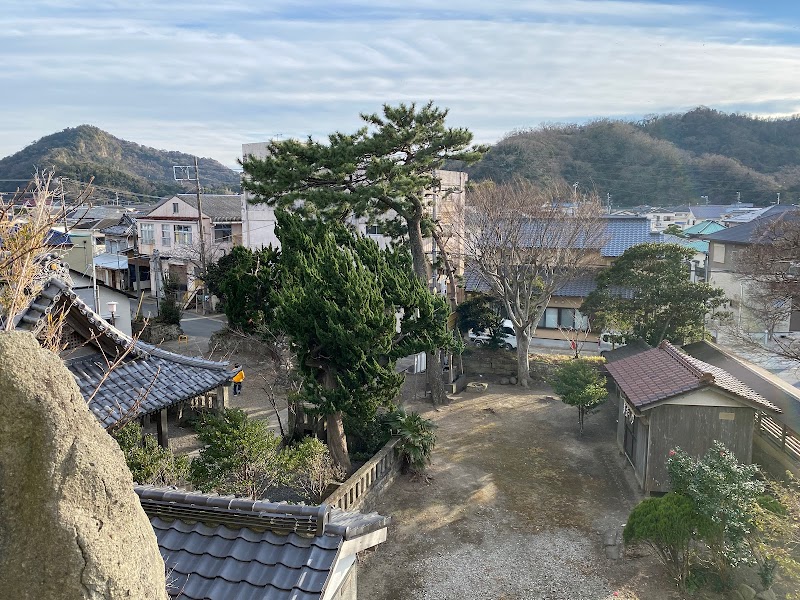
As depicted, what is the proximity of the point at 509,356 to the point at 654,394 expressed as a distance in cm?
1013

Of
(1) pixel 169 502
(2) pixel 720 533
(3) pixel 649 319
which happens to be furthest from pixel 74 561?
(3) pixel 649 319

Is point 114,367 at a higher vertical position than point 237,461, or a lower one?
higher

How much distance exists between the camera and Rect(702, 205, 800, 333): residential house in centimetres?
2588

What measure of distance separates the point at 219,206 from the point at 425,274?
24.7 meters

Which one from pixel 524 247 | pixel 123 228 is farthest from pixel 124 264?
pixel 524 247

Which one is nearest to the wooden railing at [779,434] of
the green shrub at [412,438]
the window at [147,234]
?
the green shrub at [412,438]

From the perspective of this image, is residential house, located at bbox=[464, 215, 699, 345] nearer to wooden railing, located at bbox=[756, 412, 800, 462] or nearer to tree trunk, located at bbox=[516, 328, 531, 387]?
tree trunk, located at bbox=[516, 328, 531, 387]

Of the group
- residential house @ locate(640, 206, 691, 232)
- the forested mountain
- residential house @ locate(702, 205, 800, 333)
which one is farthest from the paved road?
residential house @ locate(640, 206, 691, 232)

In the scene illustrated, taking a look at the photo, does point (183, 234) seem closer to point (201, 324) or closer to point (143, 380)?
point (201, 324)

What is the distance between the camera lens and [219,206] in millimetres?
39094

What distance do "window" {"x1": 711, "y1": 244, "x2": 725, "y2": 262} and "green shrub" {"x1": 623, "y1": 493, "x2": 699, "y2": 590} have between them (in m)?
22.3

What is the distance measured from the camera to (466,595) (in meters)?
9.37

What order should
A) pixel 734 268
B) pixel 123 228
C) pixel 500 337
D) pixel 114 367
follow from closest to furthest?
1. pixel 114 367
2. pixel 500 337
3. pixel 734 268
4. pixel 123 228

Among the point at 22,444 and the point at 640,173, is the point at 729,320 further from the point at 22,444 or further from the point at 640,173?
the point at 640,173
